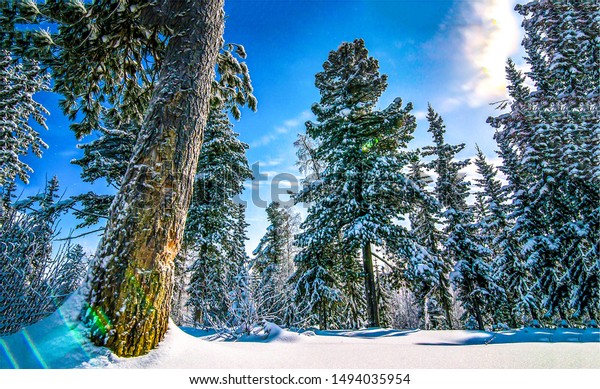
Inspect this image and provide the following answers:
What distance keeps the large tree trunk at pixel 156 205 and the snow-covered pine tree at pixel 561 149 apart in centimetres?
1238

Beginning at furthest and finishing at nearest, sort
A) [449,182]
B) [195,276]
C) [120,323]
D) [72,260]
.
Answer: [449,182]
[195,276]
[72,260]
[120,323]

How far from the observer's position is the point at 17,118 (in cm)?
1415

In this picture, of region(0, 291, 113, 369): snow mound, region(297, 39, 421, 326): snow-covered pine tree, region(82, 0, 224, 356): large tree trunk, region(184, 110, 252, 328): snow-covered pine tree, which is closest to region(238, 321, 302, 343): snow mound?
region(82, 0, 224, 356): large tree trunk

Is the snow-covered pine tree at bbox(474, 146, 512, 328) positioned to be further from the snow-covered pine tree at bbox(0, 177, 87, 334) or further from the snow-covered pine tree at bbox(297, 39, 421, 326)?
the snow-covered pine tree at bbox(0, 177, 87, 334)

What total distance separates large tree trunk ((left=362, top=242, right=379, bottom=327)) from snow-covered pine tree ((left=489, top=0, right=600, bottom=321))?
306 inches

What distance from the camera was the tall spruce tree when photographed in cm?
233

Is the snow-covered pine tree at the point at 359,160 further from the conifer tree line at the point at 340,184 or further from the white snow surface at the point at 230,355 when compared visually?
the white snow surface at the point at 230,355

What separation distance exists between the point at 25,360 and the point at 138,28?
4.15 meters

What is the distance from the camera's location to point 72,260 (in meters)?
4.18

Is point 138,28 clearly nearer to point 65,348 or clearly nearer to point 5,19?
point 5,19

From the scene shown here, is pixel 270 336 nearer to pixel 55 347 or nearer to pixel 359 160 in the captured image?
pixel 55 347

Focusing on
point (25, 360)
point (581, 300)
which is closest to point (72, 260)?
point (25, 360)

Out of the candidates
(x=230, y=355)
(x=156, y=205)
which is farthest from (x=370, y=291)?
(x=156, y=205)

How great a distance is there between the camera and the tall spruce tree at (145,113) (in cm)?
233
